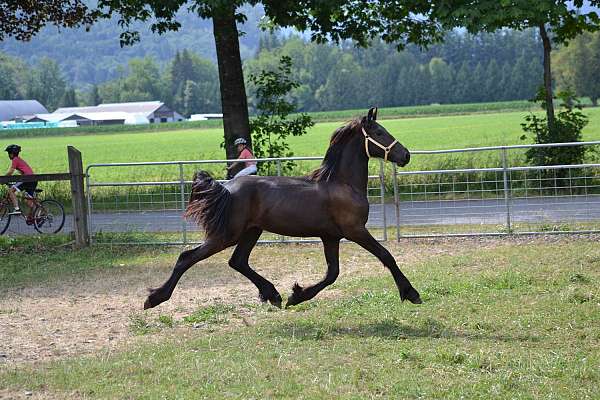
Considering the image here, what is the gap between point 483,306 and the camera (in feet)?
32.1

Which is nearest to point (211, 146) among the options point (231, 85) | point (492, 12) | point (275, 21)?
point (275, 21)

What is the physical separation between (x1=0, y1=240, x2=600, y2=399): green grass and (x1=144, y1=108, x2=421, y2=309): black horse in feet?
1.83

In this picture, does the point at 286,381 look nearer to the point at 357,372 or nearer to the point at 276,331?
the point at 357,372

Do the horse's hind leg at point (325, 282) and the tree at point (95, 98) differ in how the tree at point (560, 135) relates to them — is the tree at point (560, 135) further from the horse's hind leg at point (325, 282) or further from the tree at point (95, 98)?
the tree at point (95, 98)

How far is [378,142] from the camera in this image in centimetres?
986

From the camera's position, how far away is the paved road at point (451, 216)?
16.4m

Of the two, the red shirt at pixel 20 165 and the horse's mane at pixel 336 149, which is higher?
the horse's mane at pixel 336 149

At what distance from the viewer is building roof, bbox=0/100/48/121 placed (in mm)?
130625

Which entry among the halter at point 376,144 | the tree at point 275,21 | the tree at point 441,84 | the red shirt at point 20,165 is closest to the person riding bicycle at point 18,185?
the red shirt at point 20,165

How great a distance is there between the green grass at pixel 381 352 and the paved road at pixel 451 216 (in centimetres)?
514

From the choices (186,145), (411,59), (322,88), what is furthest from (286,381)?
(411,59)

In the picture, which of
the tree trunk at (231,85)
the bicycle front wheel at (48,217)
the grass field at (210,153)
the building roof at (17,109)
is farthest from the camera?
the building roof at (17,109)

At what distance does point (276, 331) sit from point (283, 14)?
1212cm

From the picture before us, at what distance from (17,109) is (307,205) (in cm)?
12906
